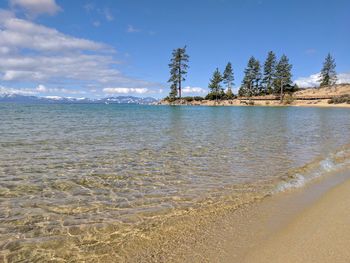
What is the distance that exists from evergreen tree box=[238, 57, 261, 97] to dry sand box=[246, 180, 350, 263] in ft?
325

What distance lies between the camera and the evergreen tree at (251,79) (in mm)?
99500

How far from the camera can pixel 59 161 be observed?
962 centimetres

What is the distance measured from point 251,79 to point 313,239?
102 meters

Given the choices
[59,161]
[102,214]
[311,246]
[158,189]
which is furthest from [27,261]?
[59,161]

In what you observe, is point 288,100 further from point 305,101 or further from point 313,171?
point 313,171

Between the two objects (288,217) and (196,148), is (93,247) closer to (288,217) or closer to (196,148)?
(288,217)

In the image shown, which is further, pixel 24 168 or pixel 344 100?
pixel 344 100

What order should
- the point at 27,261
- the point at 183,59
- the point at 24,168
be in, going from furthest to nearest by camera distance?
1. the point at 183,59
2. the point at 24,168
3. the point at 27,261

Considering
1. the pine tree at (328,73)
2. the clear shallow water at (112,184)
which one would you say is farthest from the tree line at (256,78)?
the clear shallow water at (112,184)

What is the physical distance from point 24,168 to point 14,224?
4.09 meters

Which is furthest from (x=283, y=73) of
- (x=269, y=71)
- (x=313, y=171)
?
(x=313, y=171)

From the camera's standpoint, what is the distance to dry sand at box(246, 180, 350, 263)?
3764 mm

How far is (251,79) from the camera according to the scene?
101 m

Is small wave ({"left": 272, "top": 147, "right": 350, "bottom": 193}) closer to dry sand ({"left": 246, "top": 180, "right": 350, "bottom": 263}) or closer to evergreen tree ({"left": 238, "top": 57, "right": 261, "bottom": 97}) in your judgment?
dry sand ({"left": 246, "top": 180, "right": 350, "bottom": 263})
